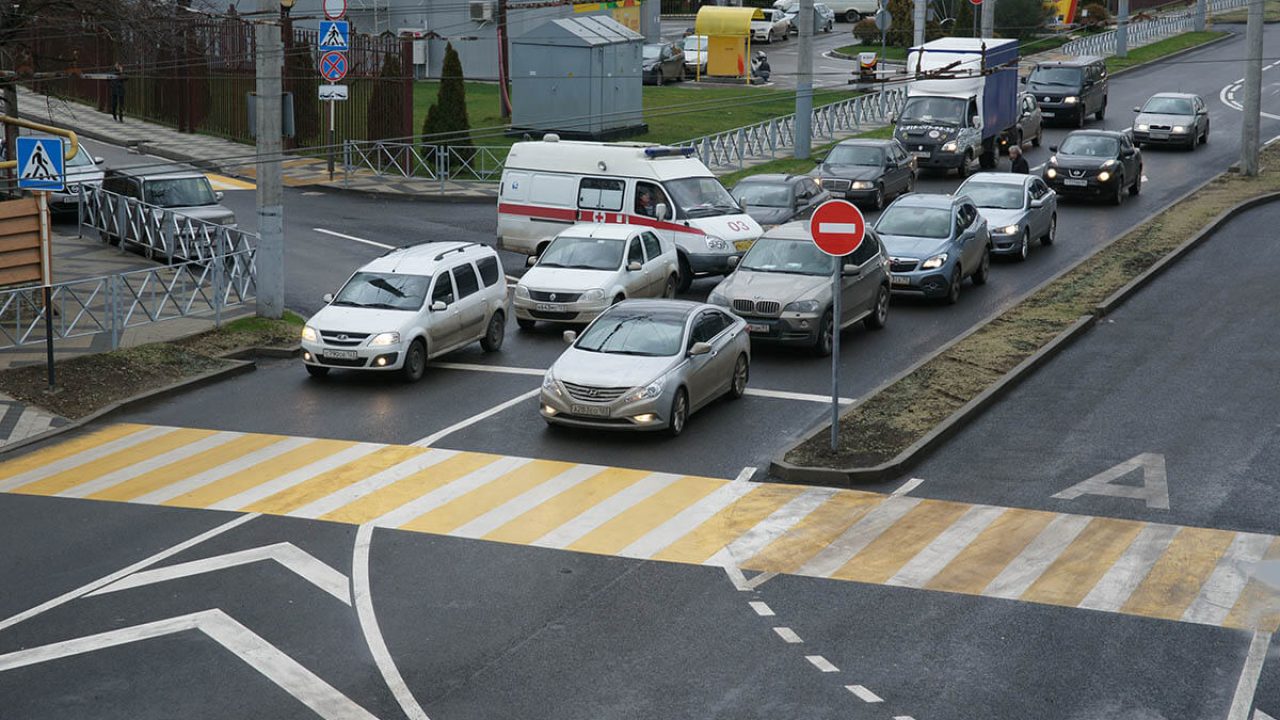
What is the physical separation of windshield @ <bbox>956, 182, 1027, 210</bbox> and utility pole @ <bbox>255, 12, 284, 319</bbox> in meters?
13.9

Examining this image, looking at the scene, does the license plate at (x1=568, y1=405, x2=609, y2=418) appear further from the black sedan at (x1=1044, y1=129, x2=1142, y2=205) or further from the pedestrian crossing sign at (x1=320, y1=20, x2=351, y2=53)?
the pedestrian crossing sign at (x1=320, y1=20, x2=351, y2=53)

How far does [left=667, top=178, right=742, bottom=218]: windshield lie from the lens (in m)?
29.2

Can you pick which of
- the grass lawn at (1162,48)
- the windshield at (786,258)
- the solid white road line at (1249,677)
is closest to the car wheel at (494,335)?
the windshield at (786,258)

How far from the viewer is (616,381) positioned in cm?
1909

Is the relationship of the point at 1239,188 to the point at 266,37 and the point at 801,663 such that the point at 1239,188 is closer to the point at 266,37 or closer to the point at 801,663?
the point at 266,37

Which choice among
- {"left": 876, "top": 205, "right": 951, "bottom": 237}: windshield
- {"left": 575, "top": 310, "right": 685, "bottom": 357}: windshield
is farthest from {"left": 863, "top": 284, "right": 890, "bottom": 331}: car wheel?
{"left": 575, "top": 310, "right": 685, "bottom": 357}: windshield

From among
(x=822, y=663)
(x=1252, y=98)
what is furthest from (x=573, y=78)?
(x=822, y=663)

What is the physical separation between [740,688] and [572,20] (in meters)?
38.3

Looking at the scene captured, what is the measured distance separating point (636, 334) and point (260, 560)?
6896mm

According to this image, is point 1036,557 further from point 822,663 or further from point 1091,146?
point 1091,146

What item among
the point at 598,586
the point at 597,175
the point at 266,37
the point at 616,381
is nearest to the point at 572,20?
the point at 597,175

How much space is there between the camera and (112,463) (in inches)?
730

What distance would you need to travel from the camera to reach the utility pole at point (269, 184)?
84.1ft

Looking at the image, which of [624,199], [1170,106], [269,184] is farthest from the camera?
[1170,106]
